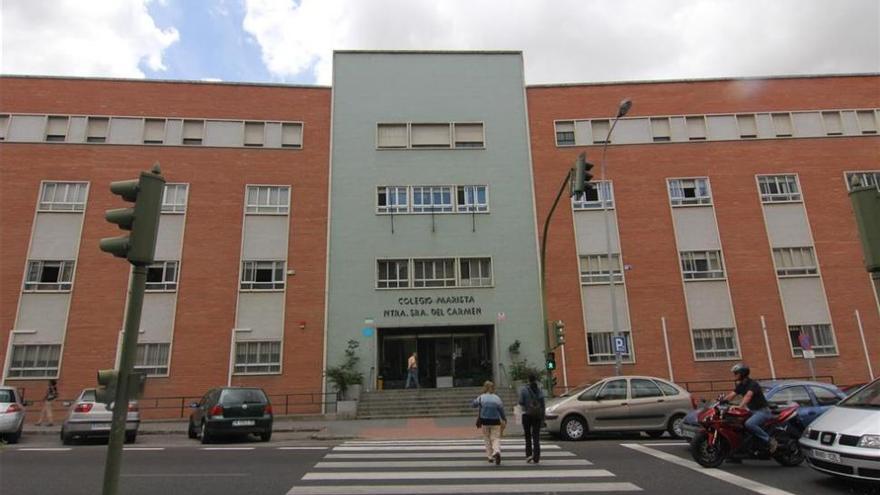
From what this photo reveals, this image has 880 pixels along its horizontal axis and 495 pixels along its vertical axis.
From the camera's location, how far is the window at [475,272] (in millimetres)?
24500

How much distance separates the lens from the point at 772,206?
2534cm

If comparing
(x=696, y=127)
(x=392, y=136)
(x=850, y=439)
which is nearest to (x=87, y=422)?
(x=850, y=439)

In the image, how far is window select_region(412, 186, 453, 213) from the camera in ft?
83.4

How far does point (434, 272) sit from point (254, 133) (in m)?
11.6

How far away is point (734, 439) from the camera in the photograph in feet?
27.9

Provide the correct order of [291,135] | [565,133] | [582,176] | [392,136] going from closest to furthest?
[582,176], [291,135], [392,136], [565,133]

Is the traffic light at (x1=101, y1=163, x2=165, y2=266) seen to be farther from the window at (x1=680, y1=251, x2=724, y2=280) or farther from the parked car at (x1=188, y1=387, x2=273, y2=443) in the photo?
the window at (x1=680, y1=251, x2=724, y2=280)

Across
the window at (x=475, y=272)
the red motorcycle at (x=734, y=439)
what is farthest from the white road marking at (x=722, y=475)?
the window at (x=475, y=272)

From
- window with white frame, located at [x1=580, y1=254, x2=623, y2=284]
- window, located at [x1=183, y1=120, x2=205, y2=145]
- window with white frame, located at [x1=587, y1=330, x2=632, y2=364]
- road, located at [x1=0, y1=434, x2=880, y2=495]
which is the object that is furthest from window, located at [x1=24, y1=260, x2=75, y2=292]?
window with white frame, located at [x1=587, y1=330, x2=632, y2=364]

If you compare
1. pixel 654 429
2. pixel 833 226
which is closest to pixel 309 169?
pixel 654 429

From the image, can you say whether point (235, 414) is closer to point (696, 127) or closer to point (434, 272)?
point (434, 272)

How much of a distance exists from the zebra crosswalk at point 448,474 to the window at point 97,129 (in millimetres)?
22201

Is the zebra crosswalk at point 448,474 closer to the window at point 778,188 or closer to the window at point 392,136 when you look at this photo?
the window at point 392,136

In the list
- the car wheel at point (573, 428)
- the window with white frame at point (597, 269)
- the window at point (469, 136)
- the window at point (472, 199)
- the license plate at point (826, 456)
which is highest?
the window at point (469, 136)
